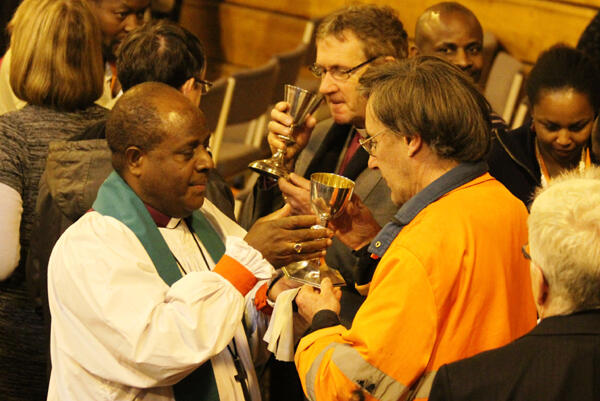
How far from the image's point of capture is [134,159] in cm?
194

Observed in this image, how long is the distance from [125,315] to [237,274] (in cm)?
28

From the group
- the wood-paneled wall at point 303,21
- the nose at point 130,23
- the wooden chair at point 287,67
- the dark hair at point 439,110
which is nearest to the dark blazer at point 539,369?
the dark hair at point 439,110

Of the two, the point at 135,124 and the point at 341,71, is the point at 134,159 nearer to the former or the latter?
the point at 135,124

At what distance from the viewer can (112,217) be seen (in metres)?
1.90

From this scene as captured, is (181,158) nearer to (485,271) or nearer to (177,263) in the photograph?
(177,263)

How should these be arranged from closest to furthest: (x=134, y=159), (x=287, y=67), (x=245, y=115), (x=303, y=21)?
(x=134, y=159) → (x=245, y=115) → (x=287, y=67) → (x=303, y=21)

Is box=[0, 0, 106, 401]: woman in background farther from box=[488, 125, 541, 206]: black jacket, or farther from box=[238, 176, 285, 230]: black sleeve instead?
box=[488, 125, 541, 206]: black jacket

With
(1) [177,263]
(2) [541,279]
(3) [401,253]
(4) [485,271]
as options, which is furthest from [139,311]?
(2) [541,279]

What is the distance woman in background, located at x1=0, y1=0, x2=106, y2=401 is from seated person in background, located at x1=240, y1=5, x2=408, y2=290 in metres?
0.64

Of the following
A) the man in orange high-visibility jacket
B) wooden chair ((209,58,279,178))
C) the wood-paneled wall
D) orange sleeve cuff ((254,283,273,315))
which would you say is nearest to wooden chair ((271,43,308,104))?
wooden chair ((209,58,279,178))

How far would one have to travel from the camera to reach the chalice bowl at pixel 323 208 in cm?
195

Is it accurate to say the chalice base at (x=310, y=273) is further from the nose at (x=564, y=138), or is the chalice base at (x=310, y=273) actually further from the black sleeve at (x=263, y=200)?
the nose at (x=564, y=138)

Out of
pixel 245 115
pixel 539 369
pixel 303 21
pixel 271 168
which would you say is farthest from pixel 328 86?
pixel 303 21

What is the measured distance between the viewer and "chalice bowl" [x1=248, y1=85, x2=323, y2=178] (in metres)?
2.41
